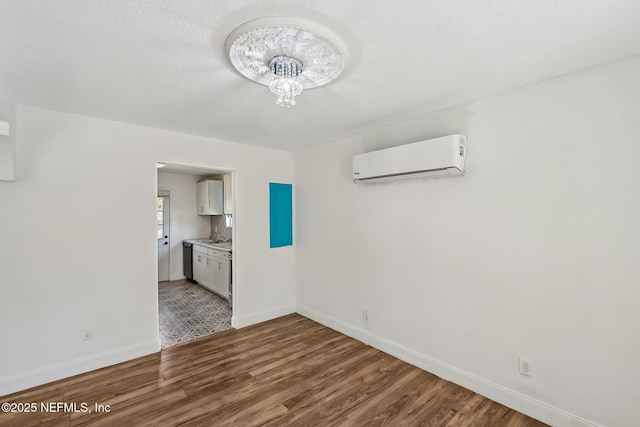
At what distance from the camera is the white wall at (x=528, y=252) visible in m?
1.80

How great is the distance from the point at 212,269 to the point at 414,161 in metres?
3.99

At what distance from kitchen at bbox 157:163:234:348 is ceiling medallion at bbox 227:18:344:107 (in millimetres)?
3145

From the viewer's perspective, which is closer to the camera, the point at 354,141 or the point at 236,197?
the point at 354,141

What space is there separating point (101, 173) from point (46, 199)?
0.47m

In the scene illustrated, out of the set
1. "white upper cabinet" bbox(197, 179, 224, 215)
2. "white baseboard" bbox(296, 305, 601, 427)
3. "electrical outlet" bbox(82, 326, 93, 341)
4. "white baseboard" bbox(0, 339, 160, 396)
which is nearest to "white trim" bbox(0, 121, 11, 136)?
"electrical outlet" bbox(82, 326, 93, 341)

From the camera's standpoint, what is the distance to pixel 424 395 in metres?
2.37

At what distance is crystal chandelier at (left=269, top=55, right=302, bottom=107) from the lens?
172 centimetres

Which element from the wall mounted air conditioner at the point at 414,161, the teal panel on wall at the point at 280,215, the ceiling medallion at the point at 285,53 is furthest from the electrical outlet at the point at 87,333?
the wall mounted air conditioner at the point at 414,161

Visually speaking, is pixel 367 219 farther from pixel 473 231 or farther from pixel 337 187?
pixel 473 231

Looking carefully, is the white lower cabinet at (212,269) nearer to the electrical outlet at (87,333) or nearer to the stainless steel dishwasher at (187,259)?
the stainless steel dishwasher at (187,259)

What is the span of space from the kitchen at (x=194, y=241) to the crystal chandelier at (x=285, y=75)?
3157mm

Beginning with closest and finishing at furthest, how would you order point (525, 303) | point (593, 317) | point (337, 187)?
point (593, 317) < point (525, 303) < point (337, 187)

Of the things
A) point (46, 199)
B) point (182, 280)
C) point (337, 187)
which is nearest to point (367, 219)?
point (337, 187)

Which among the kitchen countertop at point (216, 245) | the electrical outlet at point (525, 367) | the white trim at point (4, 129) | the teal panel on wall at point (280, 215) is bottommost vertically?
the electrical outlet at point (525, 367)
